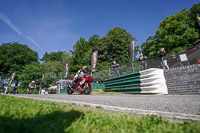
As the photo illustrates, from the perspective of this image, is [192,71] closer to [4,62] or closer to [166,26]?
[166,26]

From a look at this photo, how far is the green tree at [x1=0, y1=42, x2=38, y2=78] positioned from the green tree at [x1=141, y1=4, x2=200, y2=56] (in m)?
43.4

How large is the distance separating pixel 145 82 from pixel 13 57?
1868 inches

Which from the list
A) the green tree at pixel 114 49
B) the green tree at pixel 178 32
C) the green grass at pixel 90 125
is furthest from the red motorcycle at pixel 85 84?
the green tree at pixel 178 32

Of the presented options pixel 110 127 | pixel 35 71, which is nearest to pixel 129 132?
pixel 110 127

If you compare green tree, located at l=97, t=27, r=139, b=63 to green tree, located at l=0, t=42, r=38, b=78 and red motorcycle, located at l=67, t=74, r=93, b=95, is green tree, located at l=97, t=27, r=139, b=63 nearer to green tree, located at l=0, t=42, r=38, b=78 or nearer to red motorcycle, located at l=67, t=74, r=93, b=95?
red motorcycle, located at l=67, t=74, r=93, b=95

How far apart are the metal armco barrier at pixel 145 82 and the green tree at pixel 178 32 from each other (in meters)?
18.6

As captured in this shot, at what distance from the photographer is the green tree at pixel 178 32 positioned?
2219 centimetres

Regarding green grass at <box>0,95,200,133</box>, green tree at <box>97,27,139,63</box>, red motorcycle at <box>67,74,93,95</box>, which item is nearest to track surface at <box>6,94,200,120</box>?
green grass at <box>0,95,200,133</box>

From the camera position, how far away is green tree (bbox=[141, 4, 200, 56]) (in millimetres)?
22188

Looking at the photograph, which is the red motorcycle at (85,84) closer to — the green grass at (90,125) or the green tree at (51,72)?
the green grass at (90,125)

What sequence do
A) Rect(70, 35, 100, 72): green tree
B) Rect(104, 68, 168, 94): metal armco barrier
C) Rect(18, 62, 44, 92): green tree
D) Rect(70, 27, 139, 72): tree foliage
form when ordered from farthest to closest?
Rect(18, 62, 44, 92): green tree → Rect(70, 35, 100, 72): green tree → Rect(70, 27, 139, 72): tree foliage → Rect(104, 68, 168, 94): metal armco barrier

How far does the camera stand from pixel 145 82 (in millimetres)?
7359

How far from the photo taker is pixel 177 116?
1.56 m

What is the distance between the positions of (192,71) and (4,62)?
49759mm
